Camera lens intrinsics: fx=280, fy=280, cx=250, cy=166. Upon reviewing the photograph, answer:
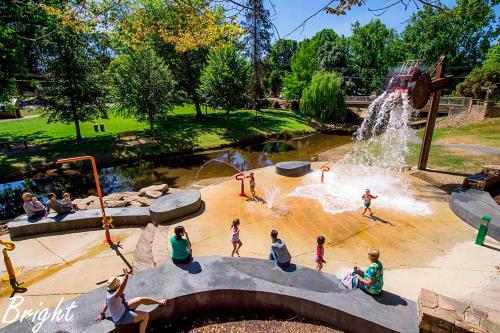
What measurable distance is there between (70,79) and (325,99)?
103ft

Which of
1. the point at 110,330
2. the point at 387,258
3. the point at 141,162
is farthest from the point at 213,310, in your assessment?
the point at 141,162

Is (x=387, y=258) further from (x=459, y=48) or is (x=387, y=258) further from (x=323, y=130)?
(x=459, y=48)

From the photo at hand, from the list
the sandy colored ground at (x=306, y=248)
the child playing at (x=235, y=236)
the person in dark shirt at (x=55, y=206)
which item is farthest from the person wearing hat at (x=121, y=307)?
the person in dark shirt at (x=55, y=206)

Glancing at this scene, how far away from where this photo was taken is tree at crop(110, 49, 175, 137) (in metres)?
26.2

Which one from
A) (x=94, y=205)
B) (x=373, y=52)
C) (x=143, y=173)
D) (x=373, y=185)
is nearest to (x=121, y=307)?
(x=94, y=205)

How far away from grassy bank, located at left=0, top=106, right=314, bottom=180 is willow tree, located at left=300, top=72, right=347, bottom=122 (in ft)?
9.11

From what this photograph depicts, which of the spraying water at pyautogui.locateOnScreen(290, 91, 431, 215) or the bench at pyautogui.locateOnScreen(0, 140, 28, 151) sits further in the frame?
the bench at pyautogui.locateOnScreen(0, 140, 28, 151)

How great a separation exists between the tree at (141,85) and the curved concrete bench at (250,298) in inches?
904

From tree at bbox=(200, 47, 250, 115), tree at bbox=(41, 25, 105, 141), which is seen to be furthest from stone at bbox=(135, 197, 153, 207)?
tree at bbox=(200, 47, 250, 115)

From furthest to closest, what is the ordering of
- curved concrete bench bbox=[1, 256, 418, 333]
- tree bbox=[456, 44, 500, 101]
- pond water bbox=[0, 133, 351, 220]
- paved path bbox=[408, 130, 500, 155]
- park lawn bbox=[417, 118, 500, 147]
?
tree bbox=[456, 44, 500, 101] < park lawn bbox=[417, 118, 500, 147] < paved path bbox=[408, 130, 500, 155] < pond water bbox=[0, 133, 351, 220] < curved concrete bench bbox=[1, 256, 418, 333]

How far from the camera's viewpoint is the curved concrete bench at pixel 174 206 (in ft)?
34.1

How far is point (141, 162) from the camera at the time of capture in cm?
2494

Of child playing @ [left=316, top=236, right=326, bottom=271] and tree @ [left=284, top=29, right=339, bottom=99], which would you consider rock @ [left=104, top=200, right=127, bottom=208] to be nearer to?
child playing @ [left=316, top=236, right=326, bottom=271]

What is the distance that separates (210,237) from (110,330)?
15.5ft
